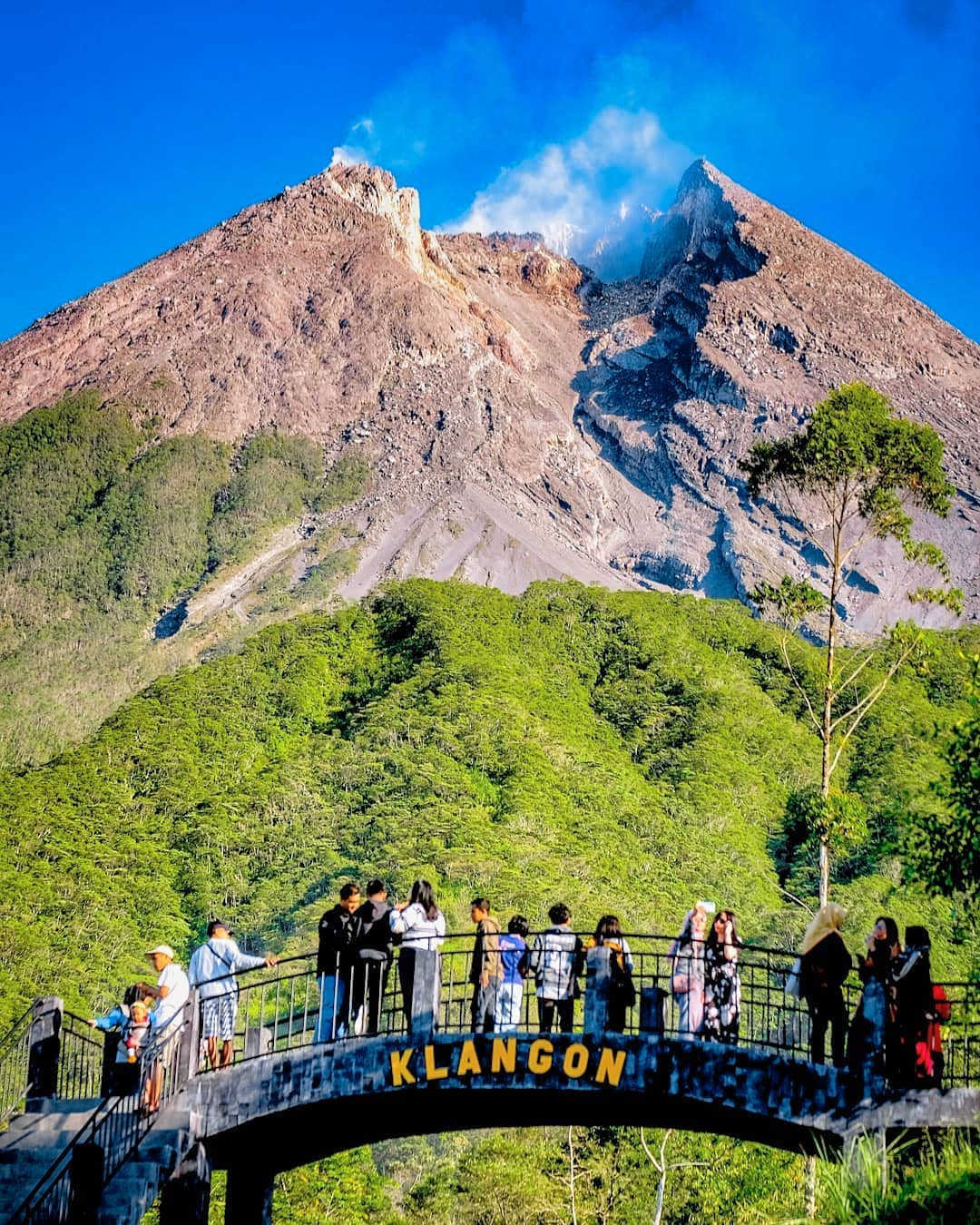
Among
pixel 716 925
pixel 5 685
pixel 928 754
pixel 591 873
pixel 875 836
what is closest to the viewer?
pixel 716 925

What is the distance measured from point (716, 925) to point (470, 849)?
3476cm

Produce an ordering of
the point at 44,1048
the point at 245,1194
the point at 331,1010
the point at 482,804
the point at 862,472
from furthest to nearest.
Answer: the point at 482,804, the point at 862,472, the point at 245,1194, the point at 44,1048, the point at 331,1010

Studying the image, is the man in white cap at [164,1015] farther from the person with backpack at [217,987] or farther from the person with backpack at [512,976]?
the person with backpack at [512,976]

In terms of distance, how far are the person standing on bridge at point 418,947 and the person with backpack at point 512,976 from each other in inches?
27.0

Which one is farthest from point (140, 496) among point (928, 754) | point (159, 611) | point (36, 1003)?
point (36, 1003)

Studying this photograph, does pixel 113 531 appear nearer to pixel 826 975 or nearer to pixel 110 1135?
pixel 110 1135

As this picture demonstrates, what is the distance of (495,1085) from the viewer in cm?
1748

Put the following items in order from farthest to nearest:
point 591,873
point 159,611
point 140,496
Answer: point 140,496 < point 159,611 < point 591,873

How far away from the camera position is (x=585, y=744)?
64938 mm

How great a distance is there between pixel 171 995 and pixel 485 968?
3.44 meters

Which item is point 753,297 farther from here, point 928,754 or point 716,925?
point 716,925

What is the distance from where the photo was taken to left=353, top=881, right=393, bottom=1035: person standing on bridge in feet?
56.3

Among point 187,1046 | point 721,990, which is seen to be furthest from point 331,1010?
point 721,990

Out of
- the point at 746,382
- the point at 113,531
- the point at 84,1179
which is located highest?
the point at 746,382
